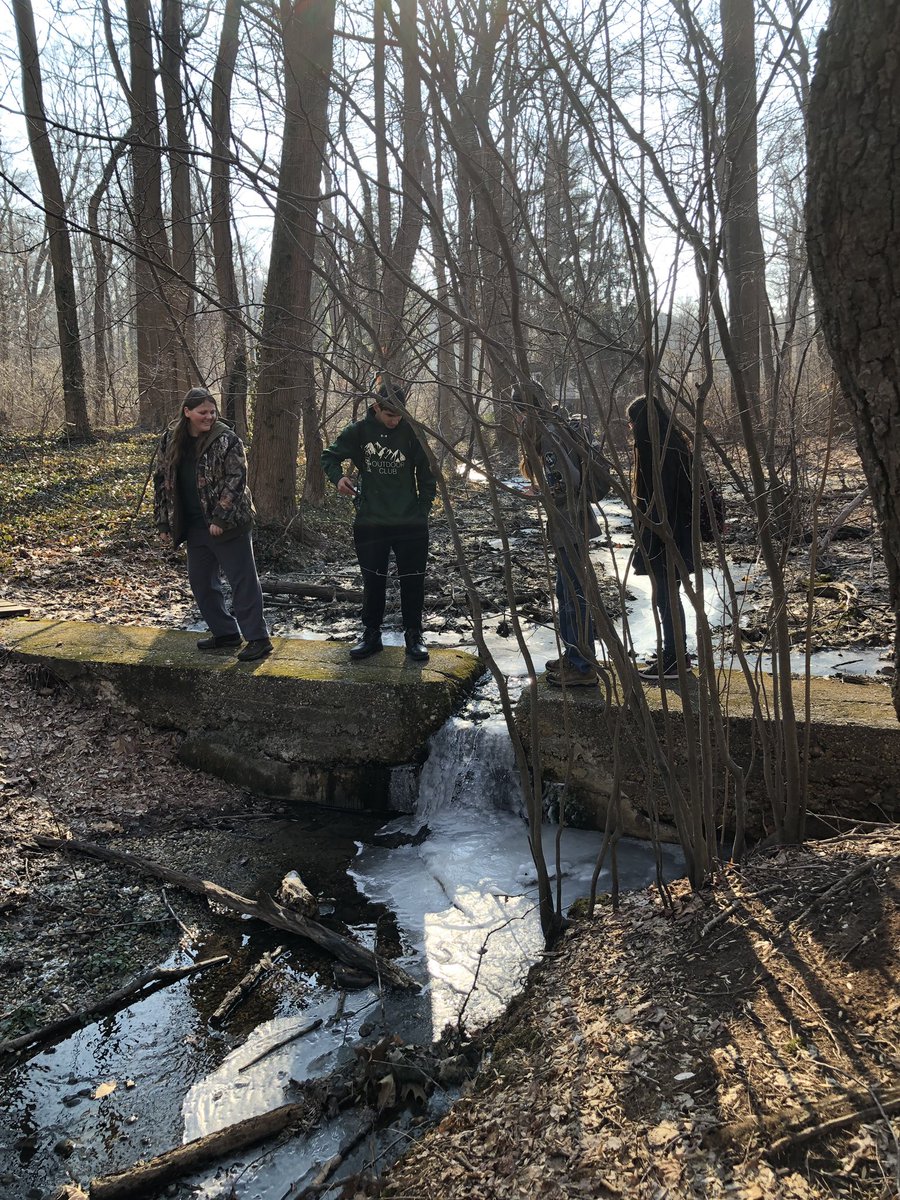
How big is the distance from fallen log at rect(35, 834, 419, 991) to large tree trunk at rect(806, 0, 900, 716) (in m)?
2.92

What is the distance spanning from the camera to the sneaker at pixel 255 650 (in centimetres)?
629

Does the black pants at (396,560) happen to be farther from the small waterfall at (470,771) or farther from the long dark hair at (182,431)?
the long dark hair at (182,431)

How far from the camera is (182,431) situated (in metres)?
5.98

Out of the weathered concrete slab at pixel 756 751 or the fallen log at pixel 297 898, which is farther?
the weathered concrete slab at pixel 756 751

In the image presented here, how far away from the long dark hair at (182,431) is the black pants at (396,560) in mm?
1323

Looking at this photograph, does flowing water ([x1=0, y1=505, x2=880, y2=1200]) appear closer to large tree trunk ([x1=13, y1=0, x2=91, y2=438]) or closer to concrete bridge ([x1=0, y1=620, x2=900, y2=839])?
concrete bridge ([x1=0, y1=620, x2=900, y2=839])

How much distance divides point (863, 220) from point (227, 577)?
16.4ft

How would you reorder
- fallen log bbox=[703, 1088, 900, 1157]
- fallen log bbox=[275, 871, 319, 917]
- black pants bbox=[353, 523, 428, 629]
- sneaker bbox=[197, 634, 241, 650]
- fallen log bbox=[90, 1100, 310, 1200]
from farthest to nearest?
sneaker bbox=[197, 634, 241, 650] → black pants bbox=[353, 523, 428, 629] → fallen log bbox=[275, 871, 319, 917] → fallen log bbox=[90, 1100, 310, 1200] → fallen log bbox=[703, 1088, 900, 1157]

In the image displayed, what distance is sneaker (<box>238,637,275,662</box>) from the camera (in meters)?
6.29

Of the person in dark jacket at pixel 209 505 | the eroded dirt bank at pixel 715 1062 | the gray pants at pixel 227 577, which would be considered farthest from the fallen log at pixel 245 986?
the gray pants at pixel 227 577

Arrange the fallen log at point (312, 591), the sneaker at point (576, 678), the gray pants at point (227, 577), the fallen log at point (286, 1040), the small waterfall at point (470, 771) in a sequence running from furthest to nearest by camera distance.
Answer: the fallen log at point (312, 591), the gray pants at point (227, 577), the small waterfall at point (470, 771), the sneaker at point (576, 678), the fallen log at point (286, 1040)

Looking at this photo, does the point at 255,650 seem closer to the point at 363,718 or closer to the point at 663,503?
the point at 363,718

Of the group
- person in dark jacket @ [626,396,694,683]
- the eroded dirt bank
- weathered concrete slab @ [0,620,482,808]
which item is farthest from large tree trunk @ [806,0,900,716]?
weathered concrete slab @ [0,620,482,808]

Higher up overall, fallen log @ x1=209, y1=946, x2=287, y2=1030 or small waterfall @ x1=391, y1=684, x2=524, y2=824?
small waterfall @ x1=391, y1=684, x2=524, y2=824
